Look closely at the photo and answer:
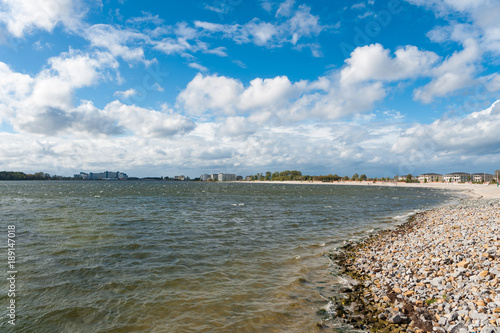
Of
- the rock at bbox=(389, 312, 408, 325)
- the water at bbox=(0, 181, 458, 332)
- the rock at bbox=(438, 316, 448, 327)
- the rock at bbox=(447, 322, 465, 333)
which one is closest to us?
the rock at bbox=(447, 322, 465, 333)

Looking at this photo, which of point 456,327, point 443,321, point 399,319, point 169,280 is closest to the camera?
point 456,327

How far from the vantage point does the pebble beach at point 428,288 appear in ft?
24.9

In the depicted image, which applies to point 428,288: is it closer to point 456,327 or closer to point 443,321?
point 443,321

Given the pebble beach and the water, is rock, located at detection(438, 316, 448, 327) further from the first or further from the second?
the water

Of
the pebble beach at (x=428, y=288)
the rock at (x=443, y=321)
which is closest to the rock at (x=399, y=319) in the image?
the pebble beach at (x=428, y=288)

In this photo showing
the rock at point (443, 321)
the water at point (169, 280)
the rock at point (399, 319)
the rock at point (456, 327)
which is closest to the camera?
the rock at point (456, 327)

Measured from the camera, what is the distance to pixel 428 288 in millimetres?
9492

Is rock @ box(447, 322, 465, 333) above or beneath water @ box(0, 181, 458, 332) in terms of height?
above

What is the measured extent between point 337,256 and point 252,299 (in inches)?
303

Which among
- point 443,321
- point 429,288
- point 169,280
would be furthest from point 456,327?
point 169,280

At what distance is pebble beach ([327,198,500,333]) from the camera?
7.59 metres

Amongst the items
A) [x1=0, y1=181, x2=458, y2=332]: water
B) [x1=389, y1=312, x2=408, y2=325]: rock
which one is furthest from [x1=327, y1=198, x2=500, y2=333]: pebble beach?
[x1=0, y1=181, x2=458, y2=332]: water

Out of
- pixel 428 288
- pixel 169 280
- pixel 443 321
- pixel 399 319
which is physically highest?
pixel 428 288

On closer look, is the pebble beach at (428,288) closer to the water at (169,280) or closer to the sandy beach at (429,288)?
the sandy beach at (429,288)
